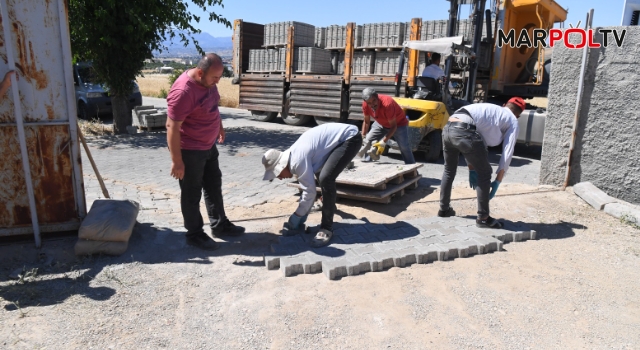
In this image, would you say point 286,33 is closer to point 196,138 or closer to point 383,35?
point 383,35

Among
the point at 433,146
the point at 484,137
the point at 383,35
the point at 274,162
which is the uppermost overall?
the point at 383,35

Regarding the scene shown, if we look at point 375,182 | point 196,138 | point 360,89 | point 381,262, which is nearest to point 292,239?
point 381,262

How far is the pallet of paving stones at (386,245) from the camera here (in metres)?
4.03

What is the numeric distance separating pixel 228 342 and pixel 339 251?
1548 millimetres

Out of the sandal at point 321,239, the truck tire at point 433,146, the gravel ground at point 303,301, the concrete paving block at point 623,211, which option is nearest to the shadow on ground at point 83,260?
the gravel ground at point 303,301

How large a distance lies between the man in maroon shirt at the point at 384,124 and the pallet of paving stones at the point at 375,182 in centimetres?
58

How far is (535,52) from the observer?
11.9 metres

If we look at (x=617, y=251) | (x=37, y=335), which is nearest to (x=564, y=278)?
(x=617, y=251)

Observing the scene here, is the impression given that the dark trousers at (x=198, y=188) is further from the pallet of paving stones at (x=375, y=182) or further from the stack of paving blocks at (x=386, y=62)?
the stack of paving blocks at (x=386, y=62)

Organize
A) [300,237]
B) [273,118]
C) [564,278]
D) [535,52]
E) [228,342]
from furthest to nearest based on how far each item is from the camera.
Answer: [273,118] < [535,52] < [300,237] < [564,278] < [228,342]

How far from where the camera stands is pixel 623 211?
5.80 metres

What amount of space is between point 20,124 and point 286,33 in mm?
10990

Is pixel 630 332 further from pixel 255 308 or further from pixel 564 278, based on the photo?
pixel 255 308

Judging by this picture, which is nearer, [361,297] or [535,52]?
[361,297]
